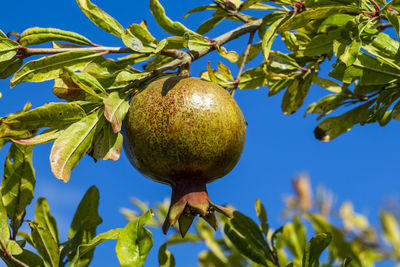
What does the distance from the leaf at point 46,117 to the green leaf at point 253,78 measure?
90 cm

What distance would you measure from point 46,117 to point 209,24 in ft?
3.16

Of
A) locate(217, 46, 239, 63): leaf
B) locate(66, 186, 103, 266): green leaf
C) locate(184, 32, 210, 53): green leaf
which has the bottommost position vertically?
locate(66, 186, 103, 266): green leaf

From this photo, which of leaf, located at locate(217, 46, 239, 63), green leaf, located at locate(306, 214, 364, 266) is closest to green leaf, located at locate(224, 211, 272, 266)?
green leaf, located at locate(306, 214, 364, 266)

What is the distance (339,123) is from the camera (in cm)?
219

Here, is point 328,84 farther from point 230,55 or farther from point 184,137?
point 184,137

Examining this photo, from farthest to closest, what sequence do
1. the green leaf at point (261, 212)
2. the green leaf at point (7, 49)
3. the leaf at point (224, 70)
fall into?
the green leaf at point (261, 212) → the leaf at point (224, 70) → the green leaf at point (7, 49)

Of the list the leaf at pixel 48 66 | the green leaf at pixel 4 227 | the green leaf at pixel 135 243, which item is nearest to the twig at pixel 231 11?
the leaf at pixel 48 66

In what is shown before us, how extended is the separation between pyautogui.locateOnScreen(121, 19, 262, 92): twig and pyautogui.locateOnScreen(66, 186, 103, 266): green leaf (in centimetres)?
55

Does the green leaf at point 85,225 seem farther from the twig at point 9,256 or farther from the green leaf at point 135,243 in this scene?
the green leaf at point 135,243

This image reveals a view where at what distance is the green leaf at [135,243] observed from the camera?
1351 millimetres

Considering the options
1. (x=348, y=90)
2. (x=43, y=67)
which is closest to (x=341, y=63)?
(x=348, y=90)

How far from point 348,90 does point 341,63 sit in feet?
2.00

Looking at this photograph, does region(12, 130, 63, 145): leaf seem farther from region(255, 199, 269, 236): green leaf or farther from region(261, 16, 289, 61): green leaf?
region(255, 199, 269, 236): green leaf

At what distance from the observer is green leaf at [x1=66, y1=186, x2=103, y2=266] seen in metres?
1.76
